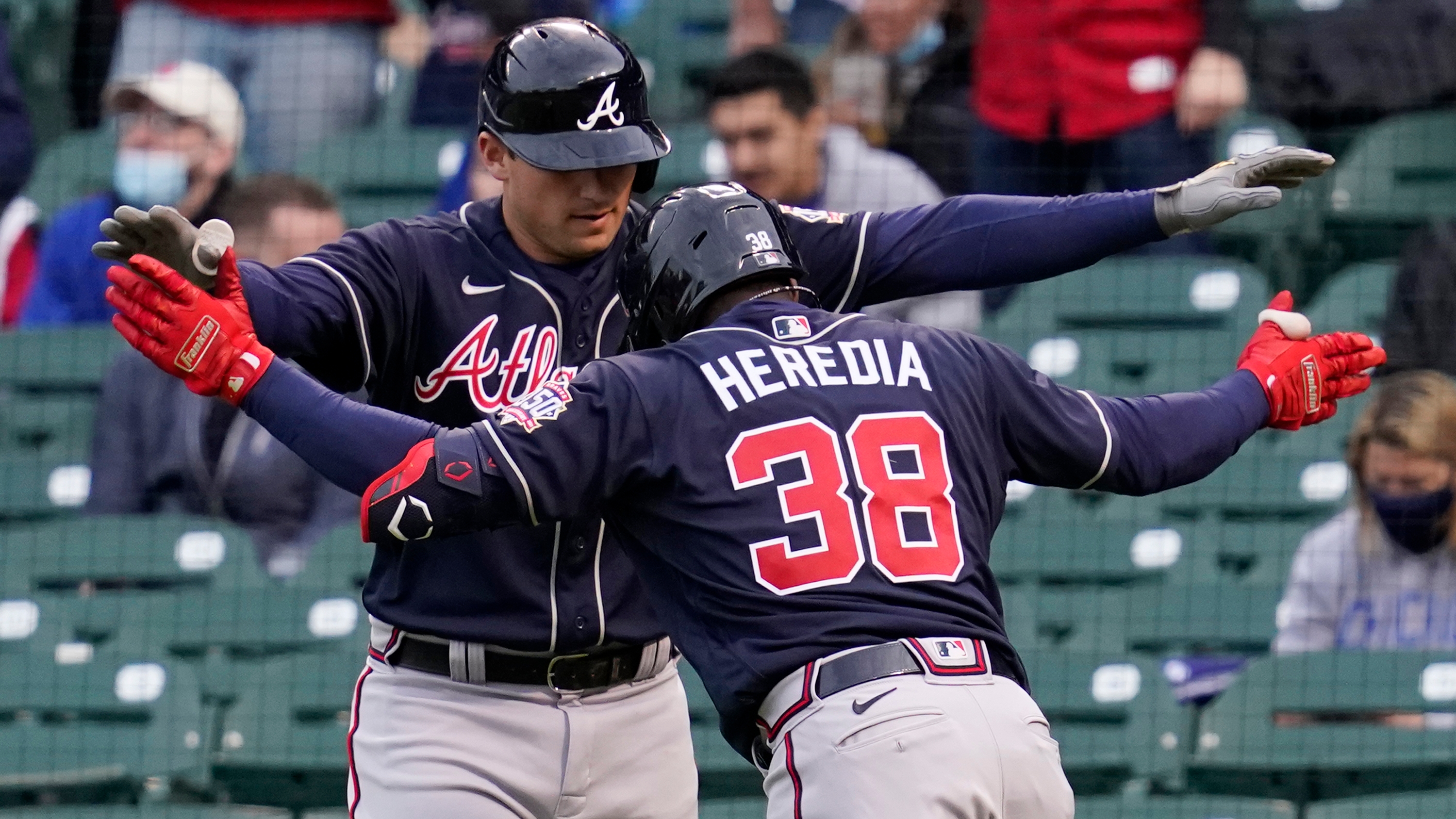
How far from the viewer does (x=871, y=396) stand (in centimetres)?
239

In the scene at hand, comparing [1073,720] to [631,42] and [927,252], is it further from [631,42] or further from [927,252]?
[631,42]

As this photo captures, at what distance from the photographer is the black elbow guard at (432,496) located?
2.37 metres

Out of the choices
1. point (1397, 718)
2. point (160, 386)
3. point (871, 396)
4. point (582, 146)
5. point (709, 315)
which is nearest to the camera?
point (871, 396)

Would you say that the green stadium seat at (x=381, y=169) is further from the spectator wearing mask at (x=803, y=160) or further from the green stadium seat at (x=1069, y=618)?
the green stadium seat at (x=1069, y=618)

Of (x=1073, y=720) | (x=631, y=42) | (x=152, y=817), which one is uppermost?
(x=631, y=42)

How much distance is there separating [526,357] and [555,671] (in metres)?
0.50

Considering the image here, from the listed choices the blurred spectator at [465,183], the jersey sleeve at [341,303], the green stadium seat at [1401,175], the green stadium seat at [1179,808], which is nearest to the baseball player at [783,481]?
the jersey sleeve at [341,303]

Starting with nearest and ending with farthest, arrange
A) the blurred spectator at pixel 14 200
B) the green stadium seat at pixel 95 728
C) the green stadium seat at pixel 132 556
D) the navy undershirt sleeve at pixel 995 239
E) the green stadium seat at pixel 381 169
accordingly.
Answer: the navy undershirt sleeve at pixel 995 239, the green stadium seat at pixel 95 728, the green stadium seat at pixel 132 556, the green stadium seat at pixel 381 169, the blurred spectator at pixel 14 200

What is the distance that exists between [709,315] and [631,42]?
4.17 meters

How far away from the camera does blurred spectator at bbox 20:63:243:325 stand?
593 centimetres

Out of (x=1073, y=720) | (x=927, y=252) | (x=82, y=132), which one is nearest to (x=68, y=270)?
(x=82, y=132)

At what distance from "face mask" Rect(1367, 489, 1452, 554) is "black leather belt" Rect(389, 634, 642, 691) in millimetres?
2802

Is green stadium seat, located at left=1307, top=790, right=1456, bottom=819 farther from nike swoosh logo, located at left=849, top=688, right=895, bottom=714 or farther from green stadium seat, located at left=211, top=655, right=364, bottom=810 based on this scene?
nike swoosh logo, located at left=849, top=688, right=895, bottom=714

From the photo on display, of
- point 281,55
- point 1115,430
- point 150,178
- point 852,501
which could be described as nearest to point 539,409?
point 852,501
